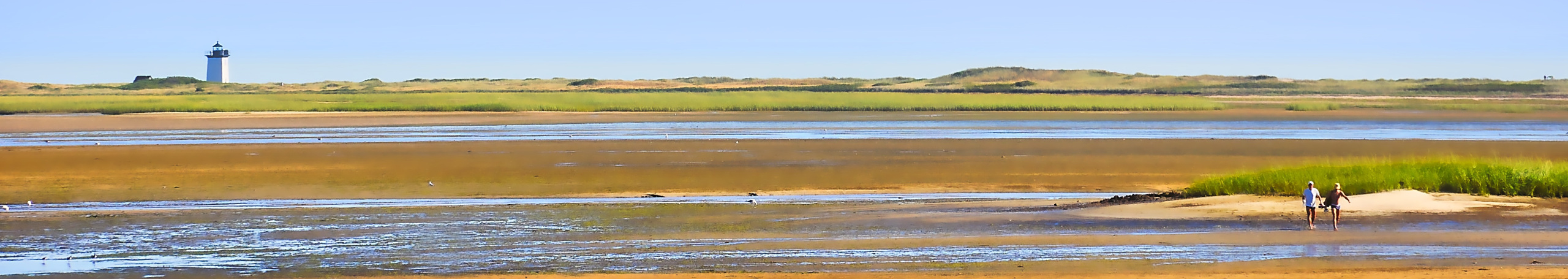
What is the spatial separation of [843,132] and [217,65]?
85.1 m

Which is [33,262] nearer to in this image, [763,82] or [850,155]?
[850,155]

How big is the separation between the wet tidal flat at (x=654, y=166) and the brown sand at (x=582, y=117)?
15060 millimetres

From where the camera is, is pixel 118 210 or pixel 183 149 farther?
pixel 183 149

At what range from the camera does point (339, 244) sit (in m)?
14.0

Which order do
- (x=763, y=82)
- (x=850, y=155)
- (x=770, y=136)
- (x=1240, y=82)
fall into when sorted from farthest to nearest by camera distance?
(x=763, y=82) < (x=1240, y=82) < (x=770, y=136) < (x=850, y=155)

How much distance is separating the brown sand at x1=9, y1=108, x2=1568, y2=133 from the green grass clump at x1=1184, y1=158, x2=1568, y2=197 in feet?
109

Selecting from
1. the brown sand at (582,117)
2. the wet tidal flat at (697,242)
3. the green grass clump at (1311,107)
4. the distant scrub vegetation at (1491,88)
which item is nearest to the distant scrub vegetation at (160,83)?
the brown sand at (582,117)

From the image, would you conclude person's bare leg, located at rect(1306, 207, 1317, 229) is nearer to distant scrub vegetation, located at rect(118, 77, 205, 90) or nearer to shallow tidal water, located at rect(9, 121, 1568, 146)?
shallow tidal water, located at rect(9, 121, 1568, 146)

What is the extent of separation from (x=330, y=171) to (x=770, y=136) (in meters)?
14.6

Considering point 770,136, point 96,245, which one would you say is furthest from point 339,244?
point 770,136

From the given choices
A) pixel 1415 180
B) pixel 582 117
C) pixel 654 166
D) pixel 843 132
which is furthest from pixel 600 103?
pixel 1415 180

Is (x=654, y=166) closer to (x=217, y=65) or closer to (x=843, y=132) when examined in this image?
(x=843, y=132)

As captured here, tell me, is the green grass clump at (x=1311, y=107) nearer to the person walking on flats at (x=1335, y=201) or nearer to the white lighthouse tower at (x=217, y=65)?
the person walking on flats at (x=1335, y=201)

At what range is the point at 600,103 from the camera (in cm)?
7125
